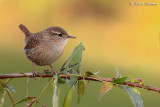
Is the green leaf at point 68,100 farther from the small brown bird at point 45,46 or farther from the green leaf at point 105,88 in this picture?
the small brown bird at point 45,46

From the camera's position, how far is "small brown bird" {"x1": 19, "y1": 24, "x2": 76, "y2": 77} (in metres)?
2.30

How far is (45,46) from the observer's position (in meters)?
2.48

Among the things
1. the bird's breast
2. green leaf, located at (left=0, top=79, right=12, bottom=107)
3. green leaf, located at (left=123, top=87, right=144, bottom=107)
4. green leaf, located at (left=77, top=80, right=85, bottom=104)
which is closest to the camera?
green leaf, located at (left=123, top=87, right=144, bottom=107)

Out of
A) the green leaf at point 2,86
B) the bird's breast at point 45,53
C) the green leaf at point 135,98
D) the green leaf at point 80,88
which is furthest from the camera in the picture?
the bird's breast at point 45,53

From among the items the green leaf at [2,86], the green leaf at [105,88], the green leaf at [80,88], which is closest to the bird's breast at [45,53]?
the green leaf at [2,86]

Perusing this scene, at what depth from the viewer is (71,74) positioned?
1244 mm

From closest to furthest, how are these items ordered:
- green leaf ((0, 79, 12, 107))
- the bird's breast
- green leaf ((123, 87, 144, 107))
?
green leaf ((123, 87, 144, 107)) → green leaf ((0, 79, 12, 107)) → the bird's breast

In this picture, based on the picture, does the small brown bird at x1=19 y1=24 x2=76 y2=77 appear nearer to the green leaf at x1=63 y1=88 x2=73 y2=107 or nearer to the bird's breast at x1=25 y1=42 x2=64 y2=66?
the bird's breast at x1=25 y1=42 x2=64 y2=66

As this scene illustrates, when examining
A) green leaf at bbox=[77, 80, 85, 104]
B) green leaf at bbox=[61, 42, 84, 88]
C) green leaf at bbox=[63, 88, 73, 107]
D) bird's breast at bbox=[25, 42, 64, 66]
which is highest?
bird's breast at bbox=[25, 42, 64, 66]

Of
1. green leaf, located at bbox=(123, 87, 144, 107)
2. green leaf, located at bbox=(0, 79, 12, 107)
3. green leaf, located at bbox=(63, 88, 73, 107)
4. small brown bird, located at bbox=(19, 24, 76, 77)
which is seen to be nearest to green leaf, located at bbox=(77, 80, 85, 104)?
green leaf, located at bbox=(63, 88, 73, 107)

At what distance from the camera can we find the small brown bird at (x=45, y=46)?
230cm

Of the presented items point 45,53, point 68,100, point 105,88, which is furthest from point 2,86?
point 45,53

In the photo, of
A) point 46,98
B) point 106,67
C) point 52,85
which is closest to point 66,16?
point 106,67

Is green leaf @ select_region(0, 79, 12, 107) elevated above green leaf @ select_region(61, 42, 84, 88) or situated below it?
below
